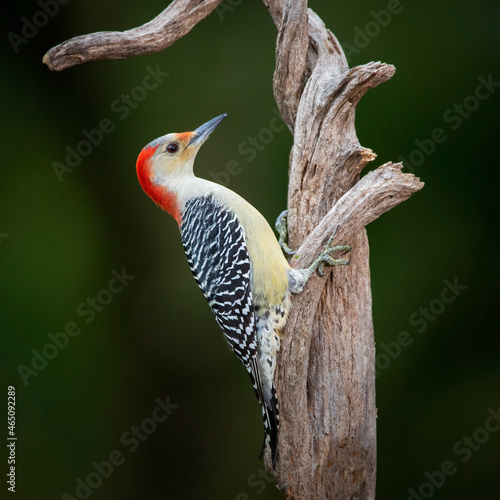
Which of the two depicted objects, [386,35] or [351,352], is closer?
[351,352]

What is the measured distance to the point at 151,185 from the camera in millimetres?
3381

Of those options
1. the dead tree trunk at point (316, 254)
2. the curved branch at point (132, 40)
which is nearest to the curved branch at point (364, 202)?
the dead tree trunk at point (316, 254)

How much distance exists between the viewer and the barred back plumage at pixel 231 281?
10.4 feet

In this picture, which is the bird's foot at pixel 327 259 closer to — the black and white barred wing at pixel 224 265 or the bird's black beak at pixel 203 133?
the black and white barred wing at pixel 224 265

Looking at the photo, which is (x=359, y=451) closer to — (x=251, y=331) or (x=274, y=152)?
(x=251, y=331)

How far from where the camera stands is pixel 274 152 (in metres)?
4.73

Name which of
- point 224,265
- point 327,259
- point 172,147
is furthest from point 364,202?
point 172,147

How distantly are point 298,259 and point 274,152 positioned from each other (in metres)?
1.67

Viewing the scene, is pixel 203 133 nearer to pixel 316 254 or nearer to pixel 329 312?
pixel 316 254

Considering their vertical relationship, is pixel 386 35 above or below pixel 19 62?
below

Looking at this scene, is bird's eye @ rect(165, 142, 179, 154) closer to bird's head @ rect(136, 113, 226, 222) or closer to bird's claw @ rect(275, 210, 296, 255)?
bird's head @ rect(136, 113, 226, 222)

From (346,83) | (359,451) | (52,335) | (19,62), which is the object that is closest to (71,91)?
(19,62)

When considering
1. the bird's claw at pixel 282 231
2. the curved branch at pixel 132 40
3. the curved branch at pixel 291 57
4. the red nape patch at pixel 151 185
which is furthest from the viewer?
the bird's claw at pixel 282 231

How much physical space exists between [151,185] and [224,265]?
634 millimetres
